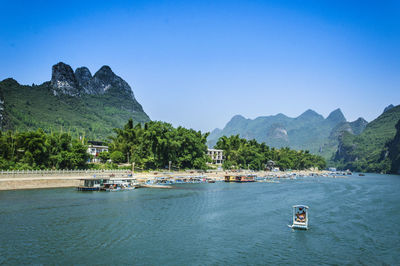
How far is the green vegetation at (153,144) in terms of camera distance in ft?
345

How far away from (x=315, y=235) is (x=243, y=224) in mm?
9514

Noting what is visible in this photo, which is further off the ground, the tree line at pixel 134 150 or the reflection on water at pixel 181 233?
the tree line at pixel 134 150

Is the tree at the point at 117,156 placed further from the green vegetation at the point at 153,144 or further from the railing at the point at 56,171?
the railing at the point at 56,171

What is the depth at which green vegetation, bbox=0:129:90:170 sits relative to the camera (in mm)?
71562

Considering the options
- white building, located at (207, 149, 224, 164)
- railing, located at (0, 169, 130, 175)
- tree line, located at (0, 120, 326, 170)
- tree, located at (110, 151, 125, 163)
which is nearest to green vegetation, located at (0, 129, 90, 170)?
tree line, located at (0, 120, 326, 170)

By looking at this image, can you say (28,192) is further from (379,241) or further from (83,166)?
(379,241)

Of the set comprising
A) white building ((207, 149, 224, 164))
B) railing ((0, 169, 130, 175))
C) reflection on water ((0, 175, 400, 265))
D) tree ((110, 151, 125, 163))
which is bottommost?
Result: reflection on water ((0, 175, 400, 265))

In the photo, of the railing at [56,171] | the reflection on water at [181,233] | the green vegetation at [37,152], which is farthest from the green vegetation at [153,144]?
the reflection on water at [181,233]

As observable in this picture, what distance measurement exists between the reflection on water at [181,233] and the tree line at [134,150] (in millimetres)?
17341

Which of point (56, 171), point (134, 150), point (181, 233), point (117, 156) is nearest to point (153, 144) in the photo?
point (134, 150)

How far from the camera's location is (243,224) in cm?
4269

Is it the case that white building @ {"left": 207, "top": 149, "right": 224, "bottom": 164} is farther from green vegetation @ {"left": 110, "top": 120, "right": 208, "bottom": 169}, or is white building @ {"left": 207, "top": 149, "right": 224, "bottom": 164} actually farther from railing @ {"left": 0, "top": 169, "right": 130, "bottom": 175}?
railing @ {"left": 0, "top": 169, "right": 130, "bottom": 175}

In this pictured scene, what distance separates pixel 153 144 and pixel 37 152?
4138cm

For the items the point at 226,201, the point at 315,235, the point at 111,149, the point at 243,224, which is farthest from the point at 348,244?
the point at 111,149
